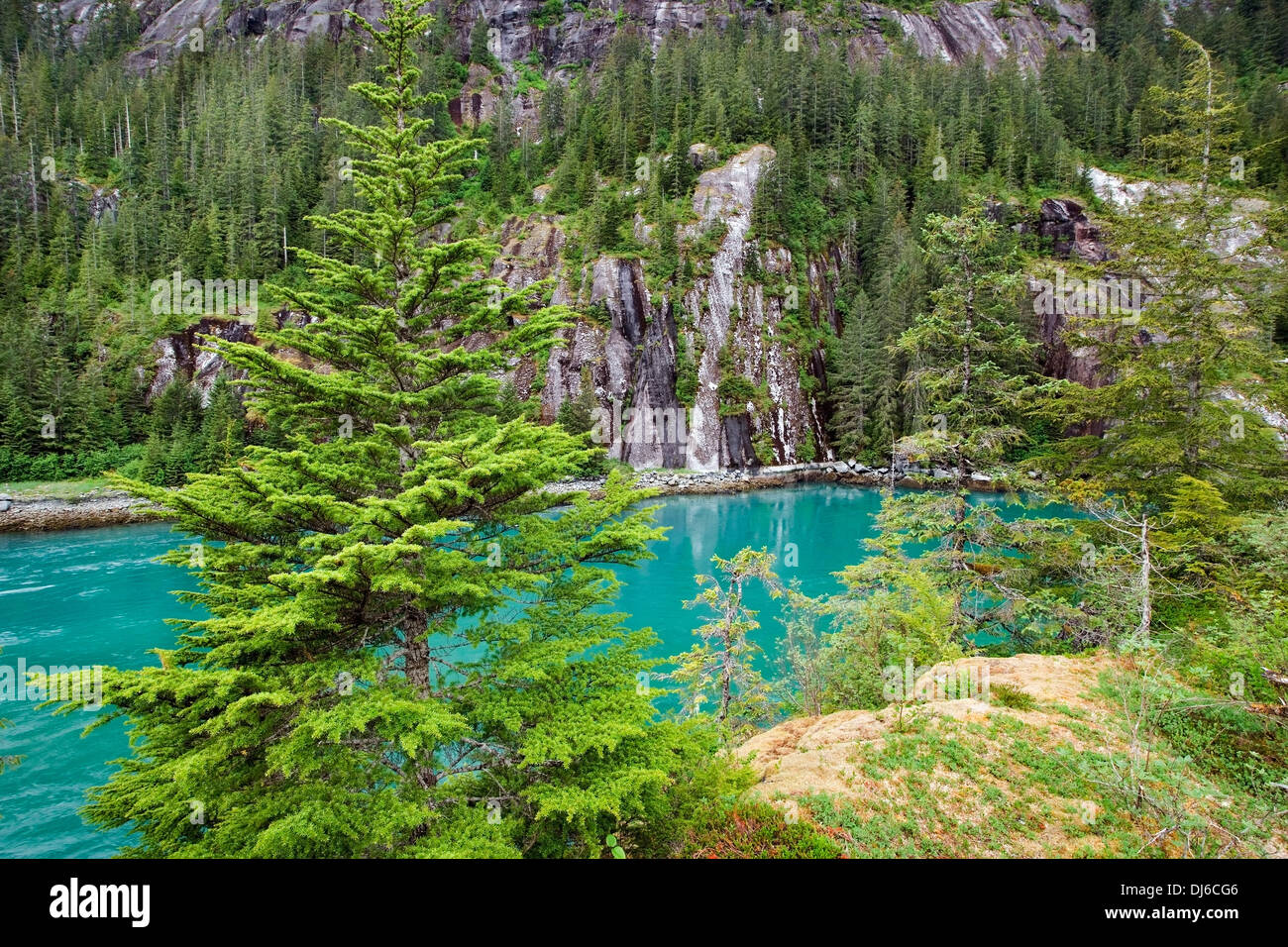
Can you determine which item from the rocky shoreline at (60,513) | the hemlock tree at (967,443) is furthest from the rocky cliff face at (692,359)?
the hemlock tree at (967,443)

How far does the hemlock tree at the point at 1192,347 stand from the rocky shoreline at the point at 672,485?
73.2 ft

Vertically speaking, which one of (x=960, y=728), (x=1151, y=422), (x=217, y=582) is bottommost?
(x=960, y=728)

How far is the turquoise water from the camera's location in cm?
1190

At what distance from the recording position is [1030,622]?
40.6ft

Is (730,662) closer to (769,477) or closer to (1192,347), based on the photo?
(1192,347)

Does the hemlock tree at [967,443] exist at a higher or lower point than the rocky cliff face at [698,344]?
lower

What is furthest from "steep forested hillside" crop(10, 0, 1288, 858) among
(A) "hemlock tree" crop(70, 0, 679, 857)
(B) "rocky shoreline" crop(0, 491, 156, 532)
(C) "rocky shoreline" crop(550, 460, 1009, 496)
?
(B) "rocky shoreline" crop(0, 491, 156, 532)

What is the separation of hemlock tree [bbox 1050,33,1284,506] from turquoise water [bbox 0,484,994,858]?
8081 millimetres

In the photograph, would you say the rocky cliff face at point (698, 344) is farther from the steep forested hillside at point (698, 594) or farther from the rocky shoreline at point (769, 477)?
the steep forested hillside at point (698, 594)

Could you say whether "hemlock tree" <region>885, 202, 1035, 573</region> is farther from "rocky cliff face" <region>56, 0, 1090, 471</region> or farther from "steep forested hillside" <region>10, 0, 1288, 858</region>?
"rocky cliff face" <region>56, 0, 1090, 471</region>

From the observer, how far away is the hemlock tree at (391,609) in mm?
4648
